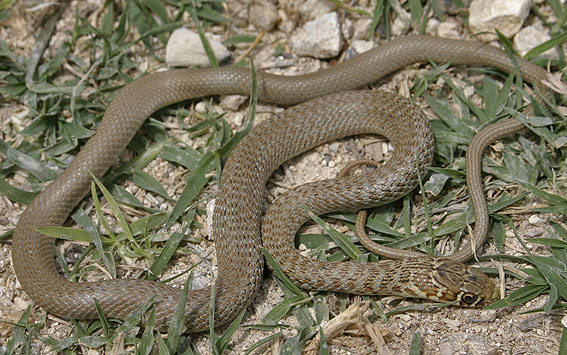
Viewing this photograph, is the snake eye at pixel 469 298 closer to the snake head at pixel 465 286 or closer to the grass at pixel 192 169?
the snake head at pixel 465 286

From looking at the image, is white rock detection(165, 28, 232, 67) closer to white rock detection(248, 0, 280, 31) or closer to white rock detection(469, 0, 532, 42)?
white rock detection(248, 0, 280, 31)

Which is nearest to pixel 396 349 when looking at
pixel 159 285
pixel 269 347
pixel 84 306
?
pixel 269 347

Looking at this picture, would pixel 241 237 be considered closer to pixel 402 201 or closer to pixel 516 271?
pixel 402 201

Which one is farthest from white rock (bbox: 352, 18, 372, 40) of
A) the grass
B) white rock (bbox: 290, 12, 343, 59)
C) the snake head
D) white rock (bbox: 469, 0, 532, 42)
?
the snake head

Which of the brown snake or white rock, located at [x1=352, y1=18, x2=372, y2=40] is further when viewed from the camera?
white rock, located at [x1=352, y1=18, x2=372, y2=40]

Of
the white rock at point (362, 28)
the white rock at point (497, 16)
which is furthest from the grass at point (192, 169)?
the white rock at point (497, 16)

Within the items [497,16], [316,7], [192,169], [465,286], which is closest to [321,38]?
[316,7]
